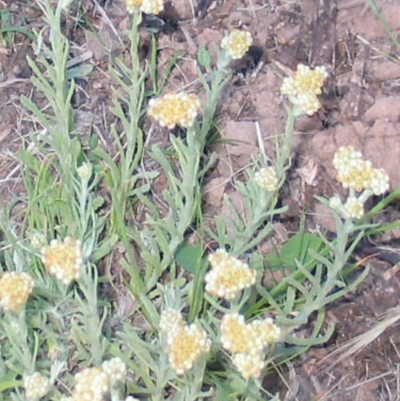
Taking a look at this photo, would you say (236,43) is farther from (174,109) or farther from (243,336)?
(243,336)

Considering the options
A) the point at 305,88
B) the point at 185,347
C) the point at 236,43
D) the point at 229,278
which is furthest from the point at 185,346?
the point at 236,43

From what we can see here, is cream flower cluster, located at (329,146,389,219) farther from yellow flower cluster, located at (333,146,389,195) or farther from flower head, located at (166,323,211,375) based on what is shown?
flower head, located at (166,323,211,375)

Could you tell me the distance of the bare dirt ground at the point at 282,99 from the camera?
2027mm

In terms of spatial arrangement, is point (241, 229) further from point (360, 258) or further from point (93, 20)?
point (93, 20)

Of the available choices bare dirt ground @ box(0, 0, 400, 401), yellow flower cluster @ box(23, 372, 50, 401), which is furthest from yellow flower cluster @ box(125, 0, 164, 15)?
yellow flower cluster @ box(23, 372, 50, 401)

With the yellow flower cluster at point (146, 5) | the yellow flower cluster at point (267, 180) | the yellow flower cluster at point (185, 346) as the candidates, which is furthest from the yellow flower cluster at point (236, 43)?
the yellow flower cluster at point (185, 346)

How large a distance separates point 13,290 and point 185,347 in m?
0.31

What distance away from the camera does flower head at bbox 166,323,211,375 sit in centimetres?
144

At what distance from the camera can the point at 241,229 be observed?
194 cm

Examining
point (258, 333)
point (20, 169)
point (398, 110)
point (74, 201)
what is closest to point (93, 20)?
point (20, 169)

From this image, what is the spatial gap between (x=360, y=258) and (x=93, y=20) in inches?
39.4

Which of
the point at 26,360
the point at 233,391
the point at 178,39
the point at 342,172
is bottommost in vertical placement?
the point at 233,391

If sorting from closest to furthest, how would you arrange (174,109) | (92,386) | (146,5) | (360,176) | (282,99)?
(92,386), (360,176), (174,109), (146,5), (282,99)

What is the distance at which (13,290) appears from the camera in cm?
153
